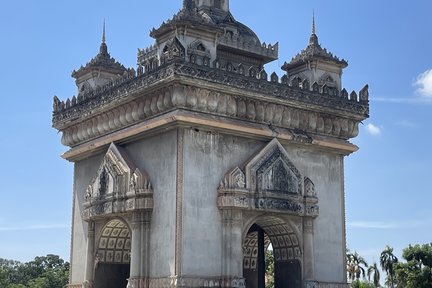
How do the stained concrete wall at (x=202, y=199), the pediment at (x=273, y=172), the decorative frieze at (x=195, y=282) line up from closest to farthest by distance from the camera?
the decorative frieze at (x=195, y=282)
the stained concrete wall at (x=202, y=199)
the pediment at (x=273, y=172)

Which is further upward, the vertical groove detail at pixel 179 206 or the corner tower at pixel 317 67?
the corner tower at pixel 317 67

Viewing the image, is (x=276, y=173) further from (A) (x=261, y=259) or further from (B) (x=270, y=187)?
(A) (x=261, y=259)

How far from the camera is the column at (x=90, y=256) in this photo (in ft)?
79.8

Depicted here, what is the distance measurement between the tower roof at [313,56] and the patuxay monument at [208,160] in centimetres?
5

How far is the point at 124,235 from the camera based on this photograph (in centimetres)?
2514

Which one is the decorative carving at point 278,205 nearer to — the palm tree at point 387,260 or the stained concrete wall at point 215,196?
the stained concrete wall at point 215,196

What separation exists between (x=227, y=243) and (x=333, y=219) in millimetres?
4909

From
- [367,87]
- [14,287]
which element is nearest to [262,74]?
[367,87]

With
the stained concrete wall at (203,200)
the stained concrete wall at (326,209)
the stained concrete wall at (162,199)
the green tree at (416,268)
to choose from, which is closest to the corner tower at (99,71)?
the stained concrete wall at (162,199)

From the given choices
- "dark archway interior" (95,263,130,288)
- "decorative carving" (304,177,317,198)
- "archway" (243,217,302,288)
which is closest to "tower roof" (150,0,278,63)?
"decorative carving" (304,177,317,198)

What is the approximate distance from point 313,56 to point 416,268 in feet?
70.6

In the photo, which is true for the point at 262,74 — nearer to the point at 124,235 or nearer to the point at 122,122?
the point at 122,122

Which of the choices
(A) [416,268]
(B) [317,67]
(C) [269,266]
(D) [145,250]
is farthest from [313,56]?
(C) [269,266]

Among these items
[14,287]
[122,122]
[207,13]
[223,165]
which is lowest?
[14,287]
